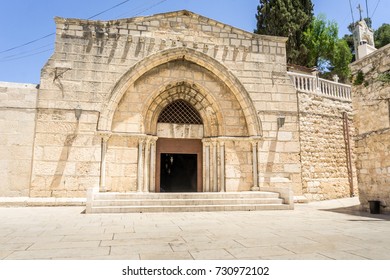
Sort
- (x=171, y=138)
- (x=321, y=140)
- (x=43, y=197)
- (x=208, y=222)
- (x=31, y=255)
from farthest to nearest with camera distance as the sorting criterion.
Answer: (x=321, y=140)
(x=171, y=138)
(x=43, y=197)
(x=208, y=222)
(x=31, y=255)

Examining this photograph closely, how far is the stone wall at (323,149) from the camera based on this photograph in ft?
32.9

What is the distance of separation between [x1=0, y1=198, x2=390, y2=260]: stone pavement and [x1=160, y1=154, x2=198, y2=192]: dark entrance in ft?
28.1

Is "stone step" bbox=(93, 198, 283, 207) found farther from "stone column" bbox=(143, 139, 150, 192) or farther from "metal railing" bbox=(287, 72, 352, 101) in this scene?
"metal railing" bbox=(287, 72, 352, 101)

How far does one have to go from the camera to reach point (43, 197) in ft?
26.1

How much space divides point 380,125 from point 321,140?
11.2 ft

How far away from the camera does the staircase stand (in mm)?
6793

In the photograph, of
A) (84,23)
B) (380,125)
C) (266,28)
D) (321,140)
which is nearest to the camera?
(380,125)

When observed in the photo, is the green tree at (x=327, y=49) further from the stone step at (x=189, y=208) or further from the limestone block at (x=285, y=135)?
the stone step at (x=189, y=208)

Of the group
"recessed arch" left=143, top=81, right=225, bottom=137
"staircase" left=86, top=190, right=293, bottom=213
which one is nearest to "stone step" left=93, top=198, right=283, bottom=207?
"staircase" left=86, top=190, right=293, bottom=213

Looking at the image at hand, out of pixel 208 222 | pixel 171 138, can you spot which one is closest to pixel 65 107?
pixel 171 138

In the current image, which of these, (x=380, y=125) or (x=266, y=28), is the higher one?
(x=266, y=28)

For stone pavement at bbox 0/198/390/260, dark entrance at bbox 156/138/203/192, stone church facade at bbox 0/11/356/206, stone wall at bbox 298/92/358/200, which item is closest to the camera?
stone pavement at bbox 0/198/390/260

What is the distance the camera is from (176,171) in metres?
14.1

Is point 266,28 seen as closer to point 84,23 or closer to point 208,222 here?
point 84,23
